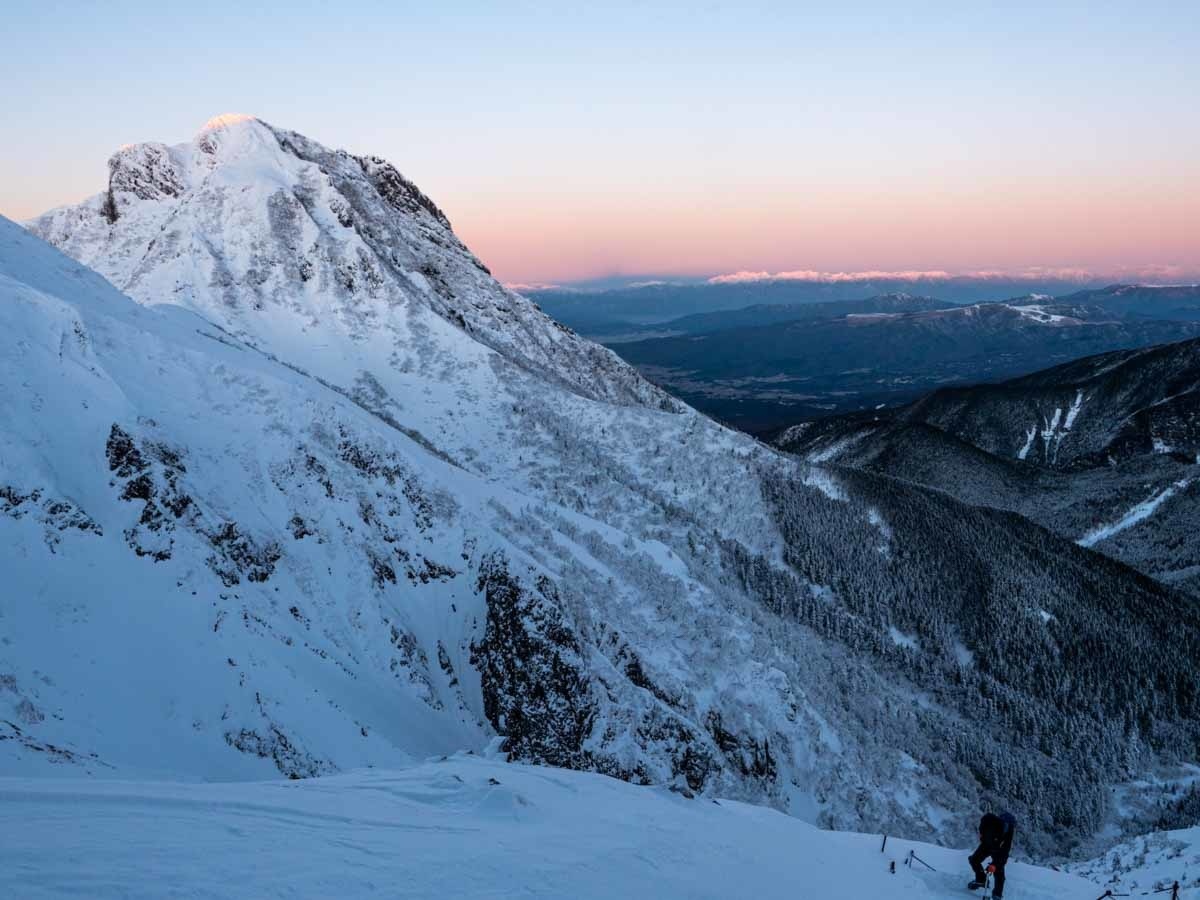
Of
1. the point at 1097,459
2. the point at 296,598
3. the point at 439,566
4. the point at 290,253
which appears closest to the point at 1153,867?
the point at 296,598

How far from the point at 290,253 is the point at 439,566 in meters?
61.0

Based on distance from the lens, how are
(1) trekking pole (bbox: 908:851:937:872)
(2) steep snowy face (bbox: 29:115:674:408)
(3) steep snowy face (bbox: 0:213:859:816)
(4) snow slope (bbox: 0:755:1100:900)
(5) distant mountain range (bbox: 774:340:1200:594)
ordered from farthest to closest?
(5) distant mountain range (bbox: 774:340:1200:594)
(2) steep snowy face (bbox: 29:115:674:408)
(3) steep snowy face (bbox: 0:213:859:816)
(1) trekking pole (bbox: 908:851:937:872)
(4) snow slope (bbox: 0:755:1100:900)

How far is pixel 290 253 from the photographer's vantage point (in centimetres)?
9075

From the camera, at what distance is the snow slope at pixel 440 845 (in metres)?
11.1

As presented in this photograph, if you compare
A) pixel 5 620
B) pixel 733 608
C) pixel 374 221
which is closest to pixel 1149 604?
pixel 733 608

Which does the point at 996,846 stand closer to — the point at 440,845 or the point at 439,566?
the point at 440,845

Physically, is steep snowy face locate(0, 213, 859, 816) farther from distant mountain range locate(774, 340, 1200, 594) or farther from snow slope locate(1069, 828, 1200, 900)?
distant mountain range locate(774, 340, 1200, 594)

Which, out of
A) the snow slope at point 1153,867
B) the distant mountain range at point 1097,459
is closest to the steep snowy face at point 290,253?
the snow slope at point 1153,867

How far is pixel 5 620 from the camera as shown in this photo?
86.0 ft

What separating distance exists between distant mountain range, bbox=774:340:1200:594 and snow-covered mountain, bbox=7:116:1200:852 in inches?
1350

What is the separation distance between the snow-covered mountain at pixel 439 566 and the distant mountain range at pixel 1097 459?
3429cm

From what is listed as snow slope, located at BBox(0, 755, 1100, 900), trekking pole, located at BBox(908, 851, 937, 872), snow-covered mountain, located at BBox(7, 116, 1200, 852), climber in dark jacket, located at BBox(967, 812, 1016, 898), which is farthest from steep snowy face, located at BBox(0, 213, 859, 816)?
climber in dark jacket, located at BBox(967, 812, 1016, 898)

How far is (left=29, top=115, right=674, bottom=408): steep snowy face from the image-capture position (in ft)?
281

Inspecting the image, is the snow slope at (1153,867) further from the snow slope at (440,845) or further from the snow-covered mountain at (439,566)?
the snow-covered mountain at (439,566)
